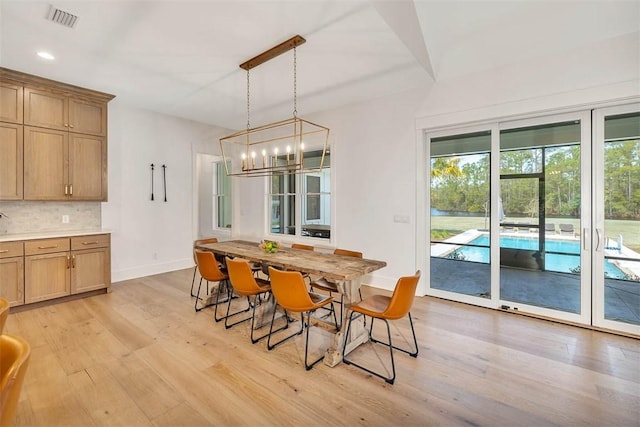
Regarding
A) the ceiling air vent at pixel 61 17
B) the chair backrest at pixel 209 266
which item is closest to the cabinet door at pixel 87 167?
the ceiling air vent at pixel 61 17

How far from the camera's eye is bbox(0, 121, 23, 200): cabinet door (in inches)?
136

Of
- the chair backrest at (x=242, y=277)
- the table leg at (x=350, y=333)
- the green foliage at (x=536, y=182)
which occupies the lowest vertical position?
the table leg at (x=350, y=333)

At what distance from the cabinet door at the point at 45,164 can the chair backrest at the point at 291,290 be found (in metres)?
3.50

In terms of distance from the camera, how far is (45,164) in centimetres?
375

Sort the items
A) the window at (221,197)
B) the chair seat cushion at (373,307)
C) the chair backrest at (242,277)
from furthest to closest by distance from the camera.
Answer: the window at (221,197) → the chair backrest at (242,277) → the chair seat cushion at (373,307)

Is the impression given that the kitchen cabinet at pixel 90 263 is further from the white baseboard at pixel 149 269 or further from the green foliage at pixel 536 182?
the green foliage at pixel 536 182

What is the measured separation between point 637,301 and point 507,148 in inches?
77.0

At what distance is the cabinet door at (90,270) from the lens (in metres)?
3.83

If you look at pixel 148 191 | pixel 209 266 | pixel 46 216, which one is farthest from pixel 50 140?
pixel 209 266

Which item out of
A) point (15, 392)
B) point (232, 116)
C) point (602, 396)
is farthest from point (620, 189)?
point (232, 116)

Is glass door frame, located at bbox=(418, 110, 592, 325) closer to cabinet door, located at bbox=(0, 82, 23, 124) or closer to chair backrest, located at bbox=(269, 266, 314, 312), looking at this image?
chair backrest, located at bbox=(269, 266, 314, 312)

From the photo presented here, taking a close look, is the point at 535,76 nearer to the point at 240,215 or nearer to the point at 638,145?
the point at 638,145

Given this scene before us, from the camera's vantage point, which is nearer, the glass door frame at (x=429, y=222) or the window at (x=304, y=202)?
the glass door frame at (x=429, y=222)

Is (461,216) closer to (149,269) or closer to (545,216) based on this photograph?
(545,216)
